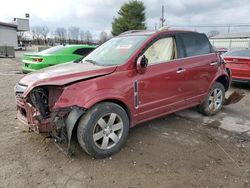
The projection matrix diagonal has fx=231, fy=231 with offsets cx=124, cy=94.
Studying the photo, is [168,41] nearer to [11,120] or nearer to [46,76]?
[46,76]

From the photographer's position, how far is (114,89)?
10.6ft

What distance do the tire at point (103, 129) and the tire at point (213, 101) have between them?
2.29 meters

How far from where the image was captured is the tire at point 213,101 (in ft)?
16.4

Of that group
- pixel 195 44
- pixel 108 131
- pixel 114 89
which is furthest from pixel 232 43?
pixel 108 131

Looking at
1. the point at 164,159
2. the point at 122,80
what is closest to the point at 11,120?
the point at 122,80

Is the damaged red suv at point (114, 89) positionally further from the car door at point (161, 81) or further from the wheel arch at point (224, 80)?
the wheel arch at point (224, 80)

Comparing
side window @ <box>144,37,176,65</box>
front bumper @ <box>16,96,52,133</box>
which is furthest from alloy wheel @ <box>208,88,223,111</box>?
front bumper @ <box>16,96,52,133</box>

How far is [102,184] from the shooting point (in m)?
2.75

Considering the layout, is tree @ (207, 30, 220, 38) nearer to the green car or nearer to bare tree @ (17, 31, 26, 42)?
bare tree @ (17, 31, 26, 42)

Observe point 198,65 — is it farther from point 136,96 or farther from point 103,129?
point 103,129

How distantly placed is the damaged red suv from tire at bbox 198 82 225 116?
1.51ft

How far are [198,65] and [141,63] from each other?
5.15 ft

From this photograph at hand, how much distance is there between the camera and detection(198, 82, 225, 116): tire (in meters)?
5.01

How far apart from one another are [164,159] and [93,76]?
154cm
